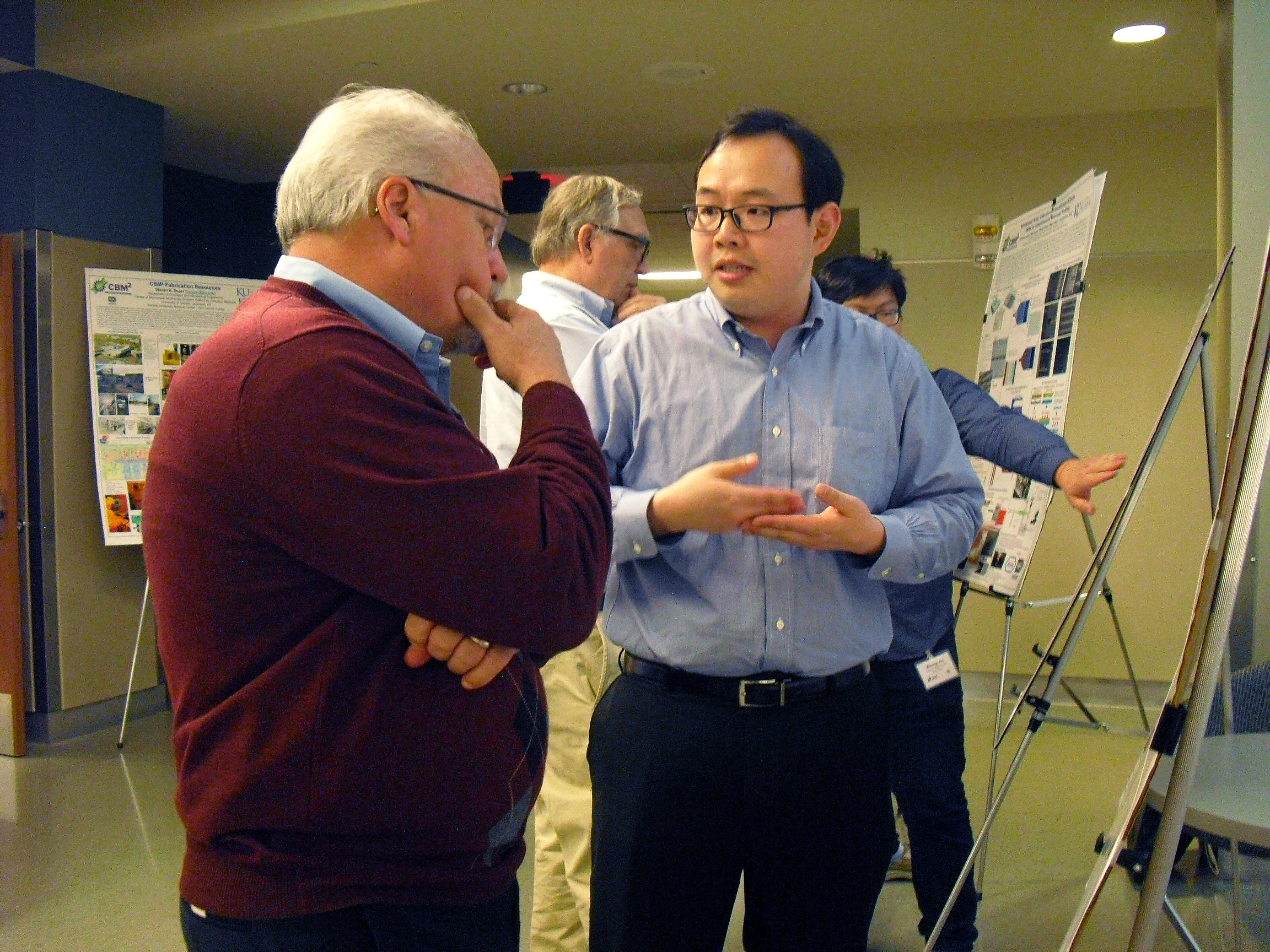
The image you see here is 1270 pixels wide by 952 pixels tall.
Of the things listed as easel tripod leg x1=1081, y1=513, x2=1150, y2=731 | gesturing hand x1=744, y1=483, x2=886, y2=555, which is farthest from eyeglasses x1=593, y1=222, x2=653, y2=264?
easel tripod leg x1=1081, y1=513, x2=1150, y2=731

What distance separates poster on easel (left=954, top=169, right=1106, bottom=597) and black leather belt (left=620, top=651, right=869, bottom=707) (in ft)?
5.74

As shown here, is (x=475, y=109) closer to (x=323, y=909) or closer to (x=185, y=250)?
(x=185, y=250)

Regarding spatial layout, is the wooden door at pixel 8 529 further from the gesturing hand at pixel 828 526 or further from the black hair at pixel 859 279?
the gesturing hand at pixel 828 526

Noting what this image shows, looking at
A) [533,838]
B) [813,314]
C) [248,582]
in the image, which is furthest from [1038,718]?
[533,838]

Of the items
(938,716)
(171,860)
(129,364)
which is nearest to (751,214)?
(938,716)

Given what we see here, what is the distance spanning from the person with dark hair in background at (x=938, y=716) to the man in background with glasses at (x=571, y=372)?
65cm

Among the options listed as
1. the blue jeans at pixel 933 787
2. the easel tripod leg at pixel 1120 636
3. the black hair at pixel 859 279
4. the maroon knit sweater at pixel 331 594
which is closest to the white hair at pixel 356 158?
the maroon knit sweater at pixel 331 594

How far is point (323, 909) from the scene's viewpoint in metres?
1.02

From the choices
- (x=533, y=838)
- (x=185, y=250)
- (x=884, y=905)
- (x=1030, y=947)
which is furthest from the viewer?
(x=185, y=250)

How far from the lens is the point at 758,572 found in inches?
59.6

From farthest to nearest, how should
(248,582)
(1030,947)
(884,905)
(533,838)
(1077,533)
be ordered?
(1077,533) < (533,838) < (884,905) < (1030,947) < (248,582)

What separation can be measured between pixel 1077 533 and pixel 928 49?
2.41 m

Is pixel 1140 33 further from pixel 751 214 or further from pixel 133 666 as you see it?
pixel 133 666

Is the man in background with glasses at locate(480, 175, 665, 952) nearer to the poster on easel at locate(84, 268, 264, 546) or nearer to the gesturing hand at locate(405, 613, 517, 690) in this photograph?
the gesturing hand at locate(405, 613, 517, 690)
